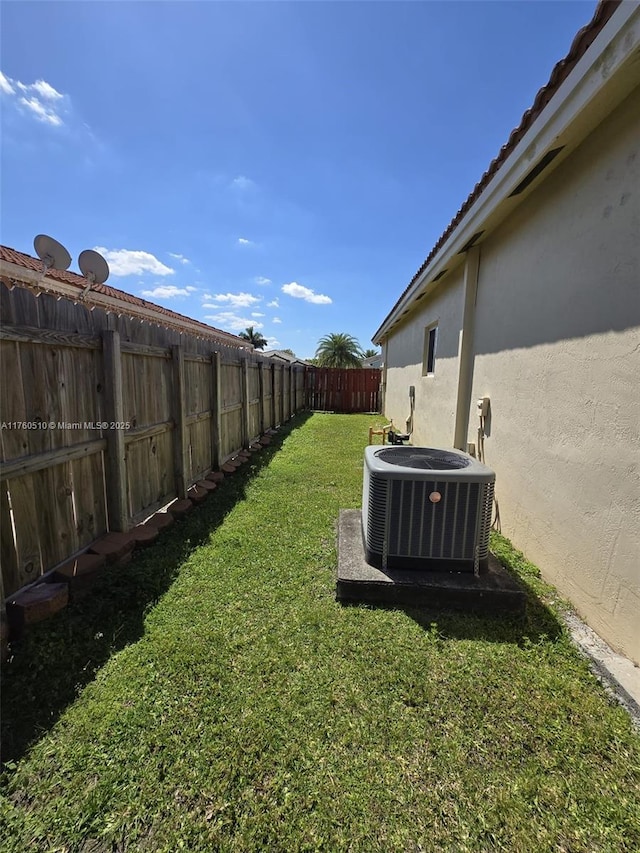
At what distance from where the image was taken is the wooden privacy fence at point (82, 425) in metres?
2.11

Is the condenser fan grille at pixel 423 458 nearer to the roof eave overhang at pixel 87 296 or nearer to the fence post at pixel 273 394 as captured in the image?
the roof eave overhang at pixel 87 296

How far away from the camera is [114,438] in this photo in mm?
2951

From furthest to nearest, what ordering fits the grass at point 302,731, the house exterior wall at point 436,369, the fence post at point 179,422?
the house exterior wall at point 436,369 → the fence post at point 179,422 → the grass at point 302,731

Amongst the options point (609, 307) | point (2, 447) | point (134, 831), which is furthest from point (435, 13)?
point (134, 831)

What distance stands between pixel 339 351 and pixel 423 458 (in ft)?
97.0

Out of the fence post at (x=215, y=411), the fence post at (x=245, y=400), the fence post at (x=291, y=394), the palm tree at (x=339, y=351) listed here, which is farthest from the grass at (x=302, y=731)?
the palm tree at (x=339, y=351)

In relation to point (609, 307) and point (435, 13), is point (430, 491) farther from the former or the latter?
point (435, 13)

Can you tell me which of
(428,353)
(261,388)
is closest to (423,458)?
(428,353)

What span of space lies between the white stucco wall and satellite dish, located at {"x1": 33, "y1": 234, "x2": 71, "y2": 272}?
255 inches

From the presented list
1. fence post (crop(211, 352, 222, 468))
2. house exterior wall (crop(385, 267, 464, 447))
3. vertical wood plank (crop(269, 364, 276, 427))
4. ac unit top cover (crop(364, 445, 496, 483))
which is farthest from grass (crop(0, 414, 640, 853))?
vertical wood plank (crop(269, 364, 276, 427))

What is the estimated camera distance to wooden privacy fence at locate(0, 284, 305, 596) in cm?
211

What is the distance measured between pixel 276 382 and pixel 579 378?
320 inches

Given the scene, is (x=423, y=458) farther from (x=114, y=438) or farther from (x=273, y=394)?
(x=273, y=394)

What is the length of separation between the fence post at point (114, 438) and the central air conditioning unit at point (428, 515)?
2.08 meters
